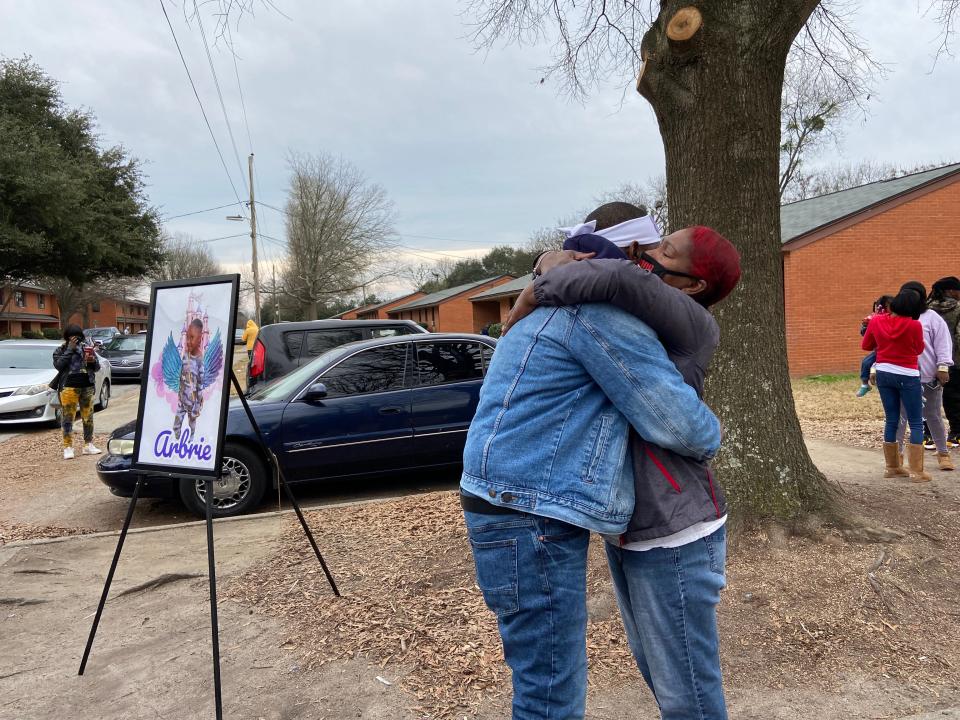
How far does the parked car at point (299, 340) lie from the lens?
883cm

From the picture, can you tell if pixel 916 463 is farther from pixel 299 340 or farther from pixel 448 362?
pixel 299 340

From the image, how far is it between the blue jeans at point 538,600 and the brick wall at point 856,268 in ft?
53.4

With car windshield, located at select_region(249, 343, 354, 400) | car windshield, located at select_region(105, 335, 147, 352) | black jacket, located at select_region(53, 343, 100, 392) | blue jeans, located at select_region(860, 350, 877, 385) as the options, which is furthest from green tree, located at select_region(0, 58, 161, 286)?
blue jeans, located at select_region(860, 350, 877, 385)

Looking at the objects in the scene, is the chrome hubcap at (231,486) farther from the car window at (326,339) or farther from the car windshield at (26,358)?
the car windshield at (26,358)

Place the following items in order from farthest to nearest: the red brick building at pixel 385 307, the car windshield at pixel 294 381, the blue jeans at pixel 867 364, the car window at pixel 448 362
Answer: the red brick building at pixel 385 307
the blue jeans at pixel 867 364
the car window at pixel 448 362
the car windshield at pixel 294 381

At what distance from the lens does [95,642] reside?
11.6ft

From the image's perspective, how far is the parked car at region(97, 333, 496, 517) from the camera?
5.92 m

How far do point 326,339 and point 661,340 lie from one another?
25.4ft

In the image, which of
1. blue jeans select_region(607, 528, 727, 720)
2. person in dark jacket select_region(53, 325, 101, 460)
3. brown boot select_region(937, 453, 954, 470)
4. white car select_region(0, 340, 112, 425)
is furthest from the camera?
white car select_region(0, 340, 112, 425)

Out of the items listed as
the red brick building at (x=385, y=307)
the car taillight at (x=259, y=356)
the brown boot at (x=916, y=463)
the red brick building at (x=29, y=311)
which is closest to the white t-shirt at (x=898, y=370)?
the brown boot at (x=916, y=463)

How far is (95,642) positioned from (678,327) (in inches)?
139

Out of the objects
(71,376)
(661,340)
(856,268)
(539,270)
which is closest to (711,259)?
(661,340)

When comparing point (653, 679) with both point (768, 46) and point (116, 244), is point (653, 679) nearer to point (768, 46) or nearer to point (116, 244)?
point (768, 46)

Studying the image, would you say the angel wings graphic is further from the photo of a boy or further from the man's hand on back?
the man's hand on back
